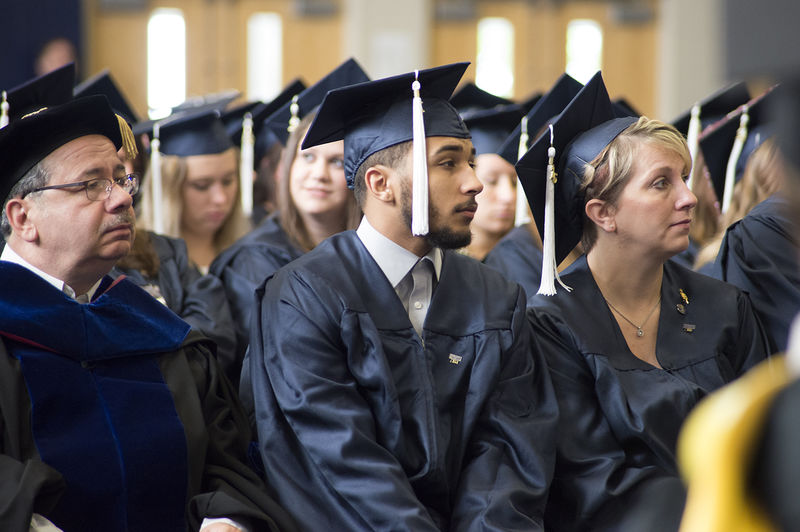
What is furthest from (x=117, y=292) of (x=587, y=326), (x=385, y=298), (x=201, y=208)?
(x=201, y=208)

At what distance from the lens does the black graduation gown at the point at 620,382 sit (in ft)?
8.11

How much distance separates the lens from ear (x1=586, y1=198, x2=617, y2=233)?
277 cm

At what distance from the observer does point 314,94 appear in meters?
4.05

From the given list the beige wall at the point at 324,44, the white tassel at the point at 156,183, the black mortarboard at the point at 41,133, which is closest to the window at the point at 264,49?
the beige wall at the point at 324,44

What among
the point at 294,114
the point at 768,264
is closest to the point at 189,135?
the point at 294,114

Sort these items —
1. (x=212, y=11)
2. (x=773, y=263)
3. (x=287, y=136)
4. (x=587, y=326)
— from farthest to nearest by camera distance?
(x=212, y=11)
(x=287, y=136)
(x=773, y=263)
(x=587, y=326)

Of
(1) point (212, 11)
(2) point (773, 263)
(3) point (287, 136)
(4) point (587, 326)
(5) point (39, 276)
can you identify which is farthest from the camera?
(1) point (212, 11)

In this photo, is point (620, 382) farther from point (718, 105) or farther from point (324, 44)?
point (324, 44)

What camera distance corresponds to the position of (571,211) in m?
2.85

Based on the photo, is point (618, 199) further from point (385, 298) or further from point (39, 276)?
point (39, 276)

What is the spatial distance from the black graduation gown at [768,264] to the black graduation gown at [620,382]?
24 cm

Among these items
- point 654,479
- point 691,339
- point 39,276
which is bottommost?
point 654,479

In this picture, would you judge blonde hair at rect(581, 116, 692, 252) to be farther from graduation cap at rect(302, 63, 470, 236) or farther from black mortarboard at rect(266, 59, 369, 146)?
black mortarboard at rect(266, 59, 369, 146)

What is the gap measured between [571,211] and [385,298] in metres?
0.76
